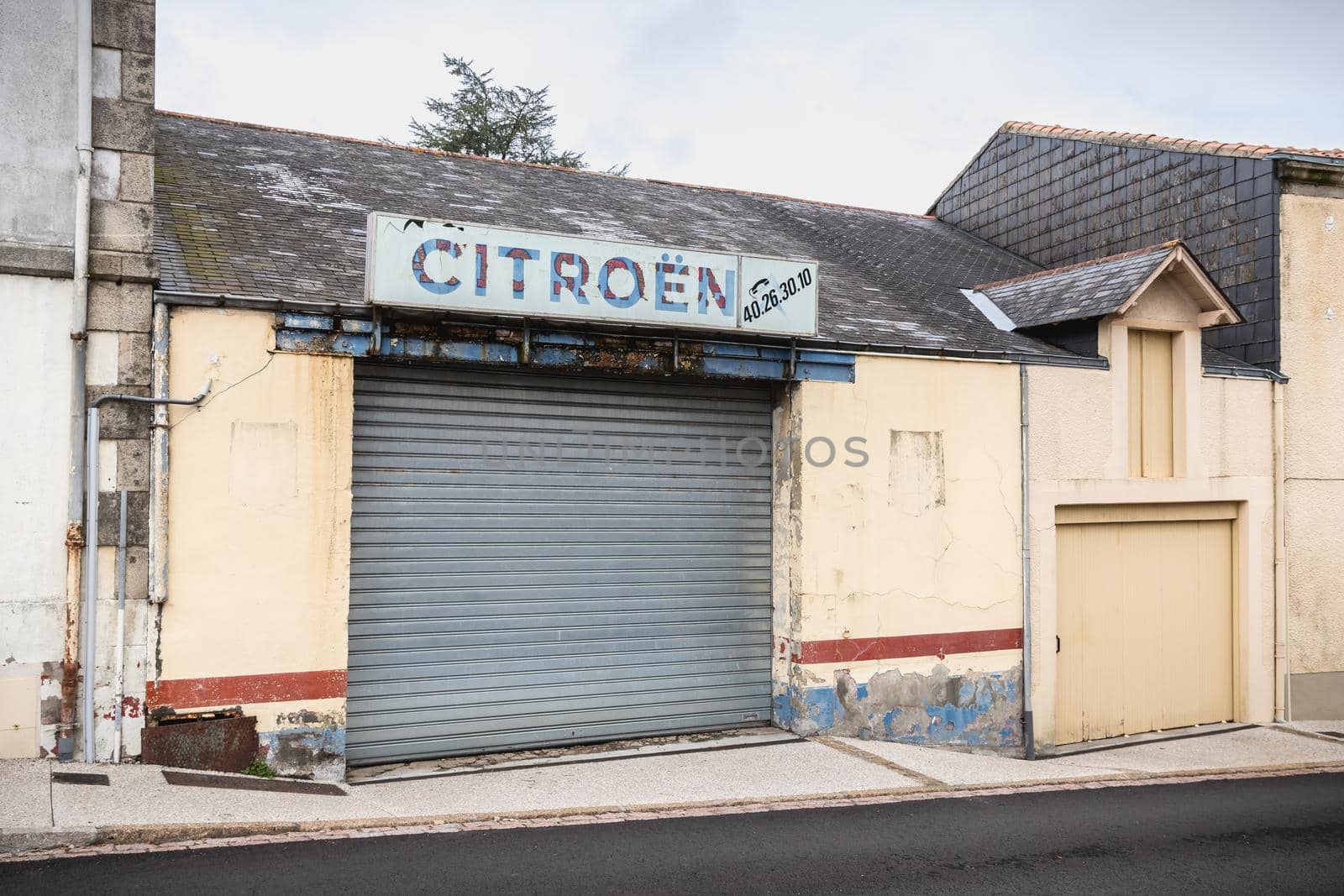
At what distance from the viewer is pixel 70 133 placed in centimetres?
774

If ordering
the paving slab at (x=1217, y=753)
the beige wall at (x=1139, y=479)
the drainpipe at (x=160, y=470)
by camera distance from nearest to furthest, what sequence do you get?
the drainpipe at (x=160, y=470) → the paving slab at (x=1217, y=753) → the beige wall at (x=1139, y=479)

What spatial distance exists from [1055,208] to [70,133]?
1295cm

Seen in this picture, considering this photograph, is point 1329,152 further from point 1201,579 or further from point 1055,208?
point 1201,579

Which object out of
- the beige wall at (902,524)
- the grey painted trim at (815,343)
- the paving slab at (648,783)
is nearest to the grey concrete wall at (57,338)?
the grey painted trim at (815,343)

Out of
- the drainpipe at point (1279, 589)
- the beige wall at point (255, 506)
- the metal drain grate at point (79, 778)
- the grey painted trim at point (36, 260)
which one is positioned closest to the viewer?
the metal drain grate at point (79, 778)

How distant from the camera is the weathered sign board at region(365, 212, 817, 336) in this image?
8.20m

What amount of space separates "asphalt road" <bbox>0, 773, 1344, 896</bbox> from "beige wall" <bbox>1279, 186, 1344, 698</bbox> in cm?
503

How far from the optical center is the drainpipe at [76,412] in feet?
24.5

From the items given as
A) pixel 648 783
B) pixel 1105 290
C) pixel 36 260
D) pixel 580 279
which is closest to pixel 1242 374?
pixel 1105 290

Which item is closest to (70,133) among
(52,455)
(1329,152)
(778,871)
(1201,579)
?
(52,455)

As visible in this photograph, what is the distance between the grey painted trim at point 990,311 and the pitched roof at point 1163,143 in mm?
3261

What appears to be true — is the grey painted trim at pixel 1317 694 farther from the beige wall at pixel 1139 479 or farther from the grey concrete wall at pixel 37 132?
the grey concrete wall at pixel 37 132

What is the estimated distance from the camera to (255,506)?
8.05m

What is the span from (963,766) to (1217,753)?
3.25 metres
